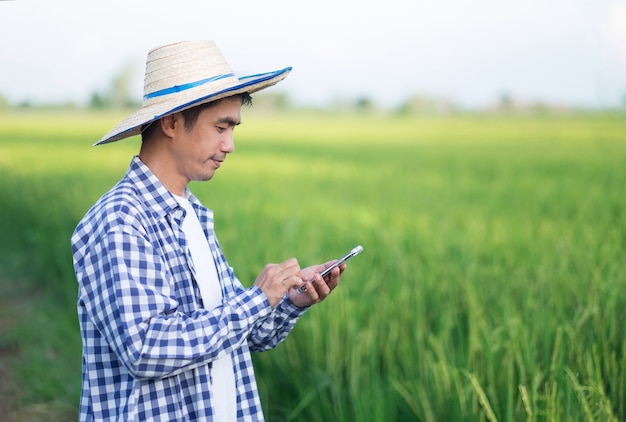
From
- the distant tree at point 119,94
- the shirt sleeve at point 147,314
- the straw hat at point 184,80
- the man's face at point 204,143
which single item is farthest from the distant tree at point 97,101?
the shirt sleeve at point 147,314

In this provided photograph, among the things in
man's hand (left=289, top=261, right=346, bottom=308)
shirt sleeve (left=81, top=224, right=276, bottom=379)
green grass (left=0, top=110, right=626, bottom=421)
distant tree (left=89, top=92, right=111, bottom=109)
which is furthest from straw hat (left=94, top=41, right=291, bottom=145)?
distant tree (left=89, top=92, right=111, bottom=109)

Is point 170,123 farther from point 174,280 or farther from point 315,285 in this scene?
point 315,285

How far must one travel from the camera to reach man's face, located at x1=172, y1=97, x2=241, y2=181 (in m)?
1.72

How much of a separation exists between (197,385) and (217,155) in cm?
45

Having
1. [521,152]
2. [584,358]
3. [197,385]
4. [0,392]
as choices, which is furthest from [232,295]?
[521,152]

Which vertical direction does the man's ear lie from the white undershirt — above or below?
above

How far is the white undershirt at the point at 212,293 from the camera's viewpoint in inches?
68.0

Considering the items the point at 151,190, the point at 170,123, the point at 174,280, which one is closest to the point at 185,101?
the point at 170,123

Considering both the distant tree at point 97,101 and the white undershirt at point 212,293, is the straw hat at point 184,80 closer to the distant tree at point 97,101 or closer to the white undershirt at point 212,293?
the white undershirt at point 212,293

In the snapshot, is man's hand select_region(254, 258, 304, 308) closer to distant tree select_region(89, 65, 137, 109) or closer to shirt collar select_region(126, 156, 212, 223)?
shirt collar select_region(126, 156, 212, 223)

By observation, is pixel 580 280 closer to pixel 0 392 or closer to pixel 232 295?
pixel 232 295

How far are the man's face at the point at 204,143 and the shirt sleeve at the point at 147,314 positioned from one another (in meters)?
0.20

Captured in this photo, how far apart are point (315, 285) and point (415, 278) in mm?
2057

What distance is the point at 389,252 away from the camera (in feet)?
14.2
